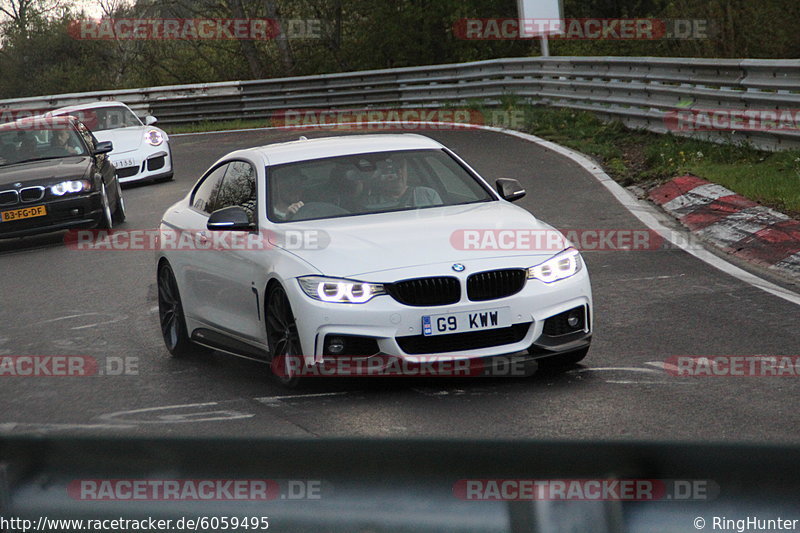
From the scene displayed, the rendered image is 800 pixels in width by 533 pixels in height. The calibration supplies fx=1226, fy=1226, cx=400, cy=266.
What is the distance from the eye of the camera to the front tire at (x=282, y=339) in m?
6.44

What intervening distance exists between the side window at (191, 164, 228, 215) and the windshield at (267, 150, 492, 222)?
0.70 metres

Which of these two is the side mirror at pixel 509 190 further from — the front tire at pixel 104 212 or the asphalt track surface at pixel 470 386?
the front tire at pixel 104 212

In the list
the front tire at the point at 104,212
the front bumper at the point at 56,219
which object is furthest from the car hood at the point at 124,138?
the front bumper at the point at 56,219

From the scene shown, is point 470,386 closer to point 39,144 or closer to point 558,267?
point 558,267

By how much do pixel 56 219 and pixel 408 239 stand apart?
9594 millimetres

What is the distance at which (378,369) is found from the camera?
6242mm

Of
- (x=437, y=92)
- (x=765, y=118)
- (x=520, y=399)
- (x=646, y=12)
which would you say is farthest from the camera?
(x=646, y=12)

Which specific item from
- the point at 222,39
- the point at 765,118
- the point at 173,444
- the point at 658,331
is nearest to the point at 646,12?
the point at 222,39

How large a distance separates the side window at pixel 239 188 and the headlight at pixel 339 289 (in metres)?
1.26

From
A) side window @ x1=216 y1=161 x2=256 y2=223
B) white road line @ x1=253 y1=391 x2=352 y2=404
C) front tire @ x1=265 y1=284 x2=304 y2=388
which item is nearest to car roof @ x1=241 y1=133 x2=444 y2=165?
side window @ x1=216 y1=161 x2=256 y2=223

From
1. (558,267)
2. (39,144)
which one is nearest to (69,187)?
(39,144)

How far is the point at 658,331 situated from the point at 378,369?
2301 millimetres

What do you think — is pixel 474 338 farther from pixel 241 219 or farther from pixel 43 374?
pixel 43 374

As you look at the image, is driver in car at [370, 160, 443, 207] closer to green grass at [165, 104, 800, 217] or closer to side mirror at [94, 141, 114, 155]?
green grass at [165, 104, 800, 217]
